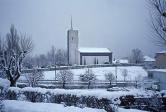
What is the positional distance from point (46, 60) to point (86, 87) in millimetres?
40756

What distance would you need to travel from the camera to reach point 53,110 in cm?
661

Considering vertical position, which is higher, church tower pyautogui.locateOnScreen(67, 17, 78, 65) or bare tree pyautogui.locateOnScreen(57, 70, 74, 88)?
church tower pyautogui.locateOnScreen(67, 17, 78, 65)

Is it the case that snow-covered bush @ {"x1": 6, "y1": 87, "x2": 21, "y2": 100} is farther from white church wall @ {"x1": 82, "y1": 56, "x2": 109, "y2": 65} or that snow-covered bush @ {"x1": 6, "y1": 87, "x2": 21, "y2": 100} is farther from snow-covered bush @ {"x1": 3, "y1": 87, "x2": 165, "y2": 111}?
white church wall @ {"x1": 82, "y1": 56, "x2": 109, "y2": 65}

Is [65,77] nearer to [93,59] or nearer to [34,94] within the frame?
[34,94]

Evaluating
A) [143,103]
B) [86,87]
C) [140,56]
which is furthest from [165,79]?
[140,56]

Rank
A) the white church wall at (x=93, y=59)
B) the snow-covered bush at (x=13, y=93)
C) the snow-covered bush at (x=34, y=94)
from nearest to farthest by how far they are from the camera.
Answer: the snow-covered bush at (x=34, y=94), the snow-covered bush at (x=13, y=93), the white church wall at (x=93, y=59)

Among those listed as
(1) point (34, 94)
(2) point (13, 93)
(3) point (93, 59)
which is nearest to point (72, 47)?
(3) point (93, 59)

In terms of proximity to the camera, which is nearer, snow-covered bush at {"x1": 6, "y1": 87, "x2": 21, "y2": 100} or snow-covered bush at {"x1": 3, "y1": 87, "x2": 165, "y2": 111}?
snow-covered bush at {"x1": 3, "y1": 87, "x2": 165, "y2": 111}

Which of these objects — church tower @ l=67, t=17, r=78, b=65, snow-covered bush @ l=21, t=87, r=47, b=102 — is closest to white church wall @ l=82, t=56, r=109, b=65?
church tower @ l=67, t=17, r=78, b=65

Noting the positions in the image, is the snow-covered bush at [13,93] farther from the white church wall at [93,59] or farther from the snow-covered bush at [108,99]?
the white church wall at [93,59]

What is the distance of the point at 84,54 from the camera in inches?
1839

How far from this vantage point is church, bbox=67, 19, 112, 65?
153 ft

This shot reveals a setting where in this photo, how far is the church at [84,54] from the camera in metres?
46.7

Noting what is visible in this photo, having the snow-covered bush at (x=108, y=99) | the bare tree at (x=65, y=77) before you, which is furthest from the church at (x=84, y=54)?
the snow-covered bush at (x=108, y=99)
